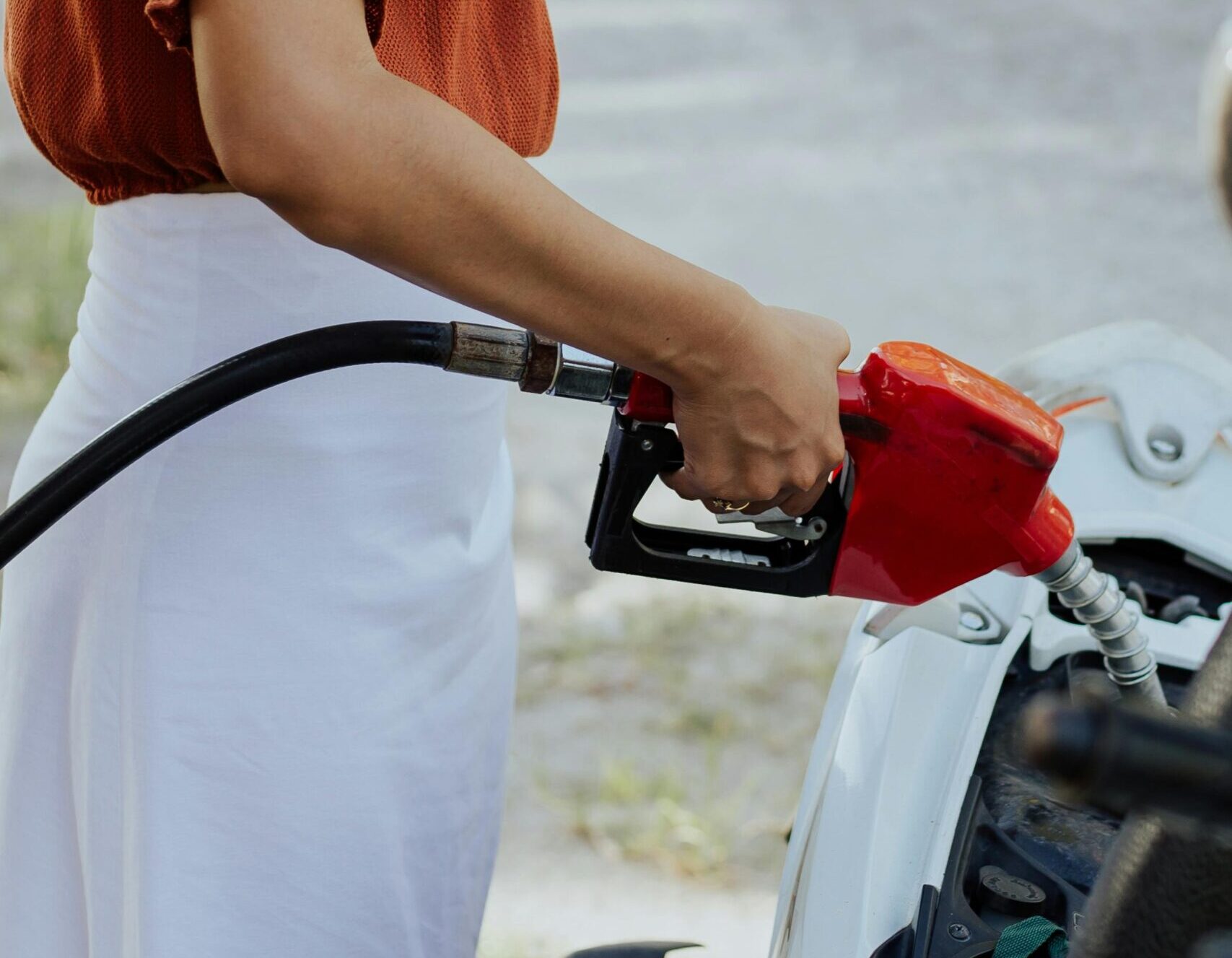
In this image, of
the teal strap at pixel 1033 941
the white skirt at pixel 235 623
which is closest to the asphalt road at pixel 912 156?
the white skirt at pixel 235 623

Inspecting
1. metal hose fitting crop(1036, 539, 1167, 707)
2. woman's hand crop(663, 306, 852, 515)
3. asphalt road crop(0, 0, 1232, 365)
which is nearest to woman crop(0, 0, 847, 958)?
woman's hand crop(663, 306, 852, 515)

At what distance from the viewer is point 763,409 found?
0.93m

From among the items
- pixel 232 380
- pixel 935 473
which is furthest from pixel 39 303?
pixel 935 473

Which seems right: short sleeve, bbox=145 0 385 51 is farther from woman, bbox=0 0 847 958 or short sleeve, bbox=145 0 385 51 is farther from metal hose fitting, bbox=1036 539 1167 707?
metal hose fitting, bbox=1036 539 1167 707

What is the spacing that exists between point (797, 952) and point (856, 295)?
351 cm

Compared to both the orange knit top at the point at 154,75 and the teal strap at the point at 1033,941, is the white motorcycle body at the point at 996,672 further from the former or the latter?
the orange knit top at the point at 154,75

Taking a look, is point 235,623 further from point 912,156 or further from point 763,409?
point 912,156

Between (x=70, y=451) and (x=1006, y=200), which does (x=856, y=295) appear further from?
(x=70, y=451)

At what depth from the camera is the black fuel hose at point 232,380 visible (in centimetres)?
95

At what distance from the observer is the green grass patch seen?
3676 mm

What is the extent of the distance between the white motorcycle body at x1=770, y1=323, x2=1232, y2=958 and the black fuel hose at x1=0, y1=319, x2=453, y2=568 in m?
0.43

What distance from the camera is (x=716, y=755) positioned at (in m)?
2.65

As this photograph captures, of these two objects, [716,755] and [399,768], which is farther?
[716,755]

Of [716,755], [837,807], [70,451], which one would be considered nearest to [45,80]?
[70,451]
